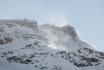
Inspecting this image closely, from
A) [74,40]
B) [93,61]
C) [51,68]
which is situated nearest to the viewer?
[51,68]

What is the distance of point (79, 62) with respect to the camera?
93.2 meters

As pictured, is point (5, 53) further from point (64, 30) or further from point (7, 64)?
point (64, 30)

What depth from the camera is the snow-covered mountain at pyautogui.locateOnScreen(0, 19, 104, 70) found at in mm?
90375

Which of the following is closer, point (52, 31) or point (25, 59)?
point (25, 59)

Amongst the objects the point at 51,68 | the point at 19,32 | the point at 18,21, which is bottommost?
the point at 51,68

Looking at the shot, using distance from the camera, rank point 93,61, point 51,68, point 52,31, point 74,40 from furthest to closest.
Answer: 1. point 52,31
2. point 74,40
3. point 93,61
4. point 51,68

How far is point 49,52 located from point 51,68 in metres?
10.2

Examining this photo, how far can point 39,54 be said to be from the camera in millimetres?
97438

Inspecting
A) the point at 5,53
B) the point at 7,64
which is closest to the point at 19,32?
the point at 5,53

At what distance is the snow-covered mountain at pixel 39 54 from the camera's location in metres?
90.4

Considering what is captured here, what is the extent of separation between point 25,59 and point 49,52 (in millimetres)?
7514

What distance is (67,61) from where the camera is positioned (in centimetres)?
9225

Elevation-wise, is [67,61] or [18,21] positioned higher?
[18,21]

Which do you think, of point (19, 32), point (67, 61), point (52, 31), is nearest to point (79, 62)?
point (67, 61)
